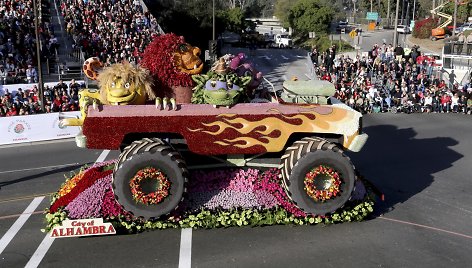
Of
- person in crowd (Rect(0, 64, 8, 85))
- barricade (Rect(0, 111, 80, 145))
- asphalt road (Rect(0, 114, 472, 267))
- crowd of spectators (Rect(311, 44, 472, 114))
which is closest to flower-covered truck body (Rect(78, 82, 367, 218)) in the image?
asphalt road (Rect(0, 114, 472, 267))

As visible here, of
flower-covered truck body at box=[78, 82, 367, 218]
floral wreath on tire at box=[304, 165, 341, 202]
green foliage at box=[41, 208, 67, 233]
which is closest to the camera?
flower-covered truck body at box=[78, 82, 367, 218]

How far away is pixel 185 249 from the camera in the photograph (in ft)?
33.4

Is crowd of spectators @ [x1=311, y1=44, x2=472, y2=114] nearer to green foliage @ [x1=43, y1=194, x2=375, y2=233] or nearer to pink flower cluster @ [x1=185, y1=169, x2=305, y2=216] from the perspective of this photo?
green foliage @ [x1=43, y1=194, x2=375, y2=233]

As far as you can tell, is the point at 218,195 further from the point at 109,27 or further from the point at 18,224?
the point at 109,27

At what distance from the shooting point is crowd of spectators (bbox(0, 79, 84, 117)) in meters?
22.2

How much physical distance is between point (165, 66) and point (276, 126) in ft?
9.71

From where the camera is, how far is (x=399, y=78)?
3012cm

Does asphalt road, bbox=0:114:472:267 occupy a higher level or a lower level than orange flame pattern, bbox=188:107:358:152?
lower

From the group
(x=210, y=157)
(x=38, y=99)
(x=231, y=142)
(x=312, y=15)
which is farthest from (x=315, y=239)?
(x=312, y=15)

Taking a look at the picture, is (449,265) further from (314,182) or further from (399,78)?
(399,78)

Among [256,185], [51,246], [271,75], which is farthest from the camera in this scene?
[271,75]

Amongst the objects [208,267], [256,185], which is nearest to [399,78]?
[256,185]

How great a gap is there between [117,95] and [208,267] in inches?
166

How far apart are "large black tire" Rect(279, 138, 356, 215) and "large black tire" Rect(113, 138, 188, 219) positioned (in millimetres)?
2287
